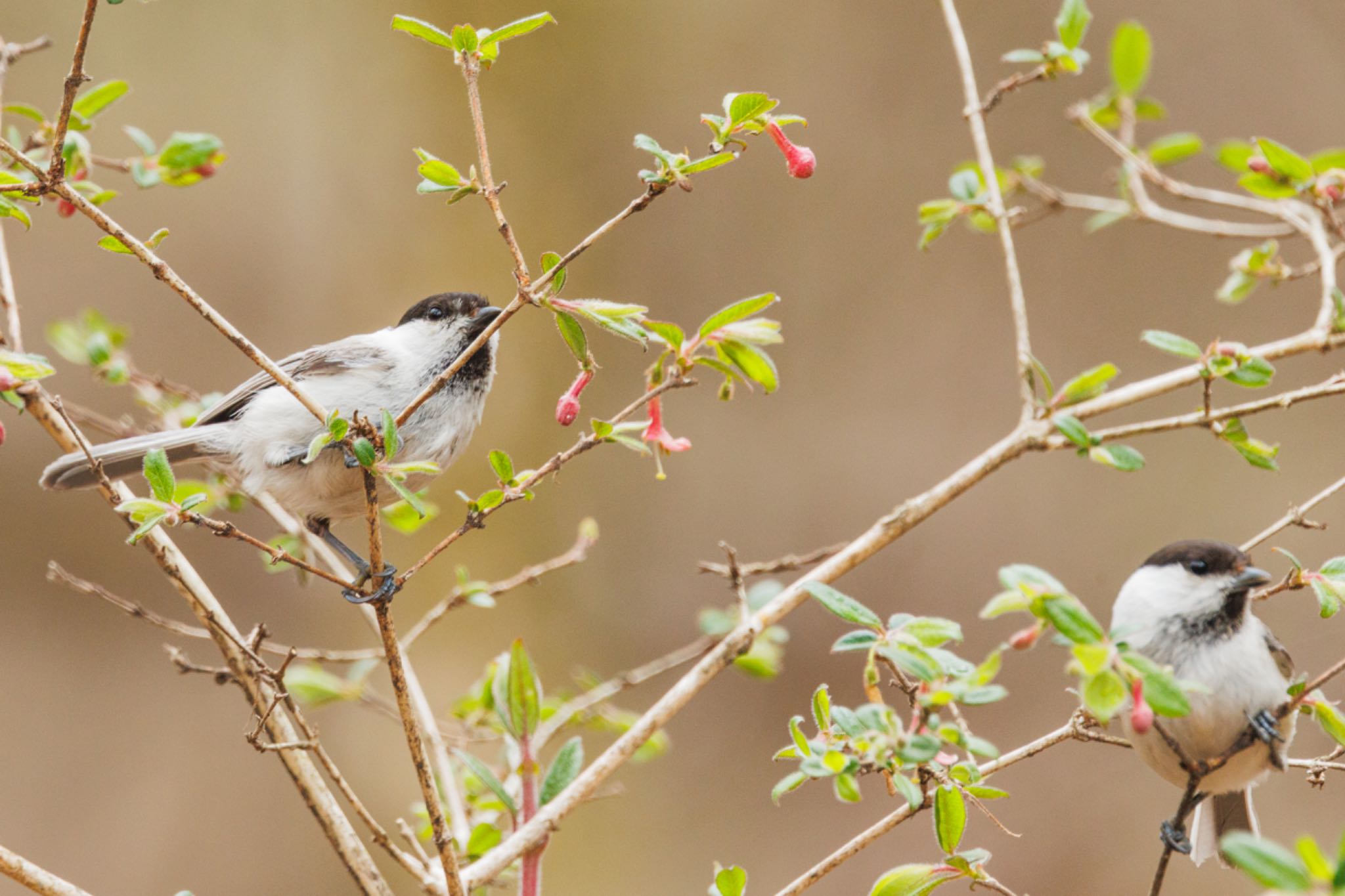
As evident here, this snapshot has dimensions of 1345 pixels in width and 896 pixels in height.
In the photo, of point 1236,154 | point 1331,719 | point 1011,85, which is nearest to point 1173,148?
point 1236,154

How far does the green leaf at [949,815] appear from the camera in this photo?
109 centimetres

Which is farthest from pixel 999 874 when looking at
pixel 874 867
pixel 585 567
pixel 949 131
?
pixel 949 131

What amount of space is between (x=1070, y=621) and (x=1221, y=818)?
1095 mm

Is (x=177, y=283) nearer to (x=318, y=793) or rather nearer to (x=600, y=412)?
(x=318, y=793)

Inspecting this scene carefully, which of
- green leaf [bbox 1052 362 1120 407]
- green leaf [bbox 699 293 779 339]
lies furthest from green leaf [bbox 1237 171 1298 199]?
green leaf [bbox 699 293 779 339]

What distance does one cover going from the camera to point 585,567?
4.14 meters

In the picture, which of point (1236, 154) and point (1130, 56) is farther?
point (1130, 56)

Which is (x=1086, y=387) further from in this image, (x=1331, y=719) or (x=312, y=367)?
(x=312, y=367)

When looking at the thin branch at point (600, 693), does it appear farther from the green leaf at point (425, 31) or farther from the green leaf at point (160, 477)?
the green leaf at point (425, 31)

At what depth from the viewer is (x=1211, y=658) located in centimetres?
143

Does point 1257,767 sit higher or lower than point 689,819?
higher

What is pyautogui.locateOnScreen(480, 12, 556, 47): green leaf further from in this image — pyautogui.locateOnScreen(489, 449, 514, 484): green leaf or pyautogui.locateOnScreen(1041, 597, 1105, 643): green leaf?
pyautogui.locateOnScreen(1041, 597, 1105, 643): green leaf

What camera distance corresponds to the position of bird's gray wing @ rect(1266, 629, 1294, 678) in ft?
5.00

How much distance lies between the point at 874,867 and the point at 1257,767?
251cm
